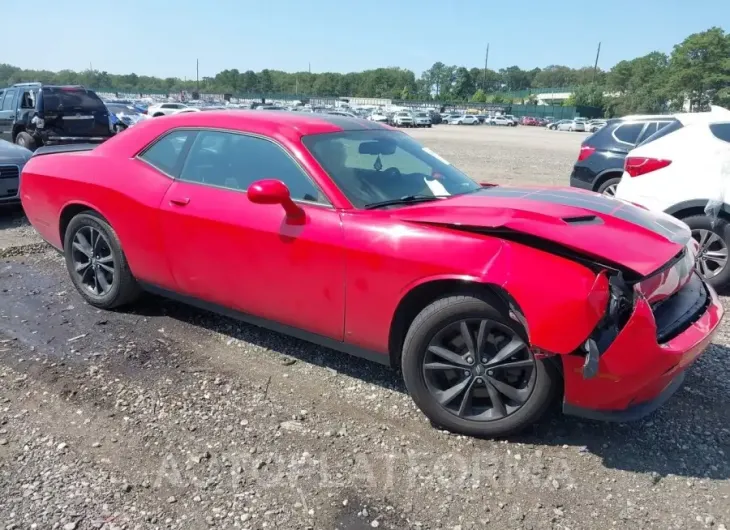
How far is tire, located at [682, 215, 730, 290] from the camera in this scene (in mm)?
5273

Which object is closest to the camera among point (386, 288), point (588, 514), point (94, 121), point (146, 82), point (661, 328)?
point (588, 514)

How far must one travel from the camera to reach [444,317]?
2914mm

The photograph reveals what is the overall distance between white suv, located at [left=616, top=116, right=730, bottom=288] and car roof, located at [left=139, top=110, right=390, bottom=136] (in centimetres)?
291

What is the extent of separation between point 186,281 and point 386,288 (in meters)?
1.55

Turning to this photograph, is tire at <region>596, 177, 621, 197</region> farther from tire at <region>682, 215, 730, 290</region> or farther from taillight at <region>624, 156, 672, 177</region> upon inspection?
tire at <region>682, 215, 730, 290</region>

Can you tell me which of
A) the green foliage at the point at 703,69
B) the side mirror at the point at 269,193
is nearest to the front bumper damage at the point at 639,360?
the side mirror at the point at 269,193

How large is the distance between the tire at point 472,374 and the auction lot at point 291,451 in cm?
13

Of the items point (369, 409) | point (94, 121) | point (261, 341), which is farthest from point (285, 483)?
point (94, 121)

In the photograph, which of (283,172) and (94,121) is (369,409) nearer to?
(283,172)

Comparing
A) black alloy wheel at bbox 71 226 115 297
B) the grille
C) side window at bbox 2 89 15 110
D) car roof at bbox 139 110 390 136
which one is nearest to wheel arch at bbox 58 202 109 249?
black alloy wheel at bbox 71 226 115 297

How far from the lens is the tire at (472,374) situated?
2828mm

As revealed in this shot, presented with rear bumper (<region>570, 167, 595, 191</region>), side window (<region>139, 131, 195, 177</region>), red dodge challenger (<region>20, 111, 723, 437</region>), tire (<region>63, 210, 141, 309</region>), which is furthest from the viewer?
rear bumper (<region>570, 167, 595, 191</region>)

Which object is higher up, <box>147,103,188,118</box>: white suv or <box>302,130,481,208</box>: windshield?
<box>302,130,481,208</box>: windshield

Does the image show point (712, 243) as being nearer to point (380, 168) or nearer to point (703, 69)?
point (380, 168)
